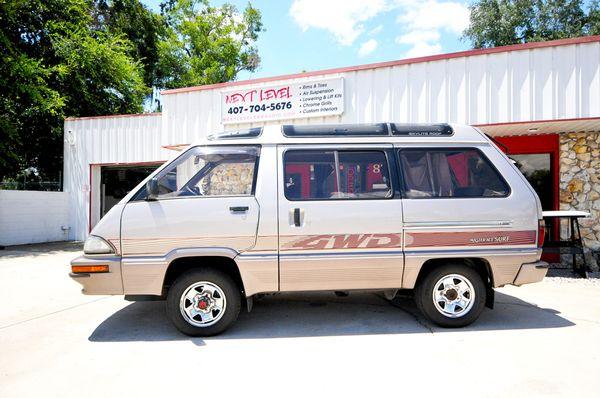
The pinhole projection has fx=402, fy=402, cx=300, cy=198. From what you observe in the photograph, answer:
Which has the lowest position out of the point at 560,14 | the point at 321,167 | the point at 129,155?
the point at 321,167

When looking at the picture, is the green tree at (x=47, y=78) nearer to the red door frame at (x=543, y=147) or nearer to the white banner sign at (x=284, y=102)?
the white banner sign at (x=284, y=102)

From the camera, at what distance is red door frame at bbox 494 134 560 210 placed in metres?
9.11

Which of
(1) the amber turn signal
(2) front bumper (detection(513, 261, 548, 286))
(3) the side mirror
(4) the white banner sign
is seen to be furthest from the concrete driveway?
(4) the white banner sign

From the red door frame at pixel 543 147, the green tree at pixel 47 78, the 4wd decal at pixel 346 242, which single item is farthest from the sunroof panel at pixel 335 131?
the green tree at pixel 47 78

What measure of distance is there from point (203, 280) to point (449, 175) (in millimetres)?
3026

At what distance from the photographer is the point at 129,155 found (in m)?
14.1

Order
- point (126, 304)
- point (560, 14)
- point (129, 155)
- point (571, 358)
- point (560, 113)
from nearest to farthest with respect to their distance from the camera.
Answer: point (571, 358), point (126, 304), point (560, 113), point (129, 155), point (560, 14)

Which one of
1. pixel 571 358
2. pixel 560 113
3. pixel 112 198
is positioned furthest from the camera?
pixel 112 198

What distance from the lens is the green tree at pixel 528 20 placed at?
78.3ft

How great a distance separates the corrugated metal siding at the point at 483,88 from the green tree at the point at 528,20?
19175 millimetres

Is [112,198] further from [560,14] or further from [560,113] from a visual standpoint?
[560,14]

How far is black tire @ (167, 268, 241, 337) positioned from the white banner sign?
6.17 m

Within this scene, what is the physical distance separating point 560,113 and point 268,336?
7.10 meters

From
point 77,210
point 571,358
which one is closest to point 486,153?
point 571,358
